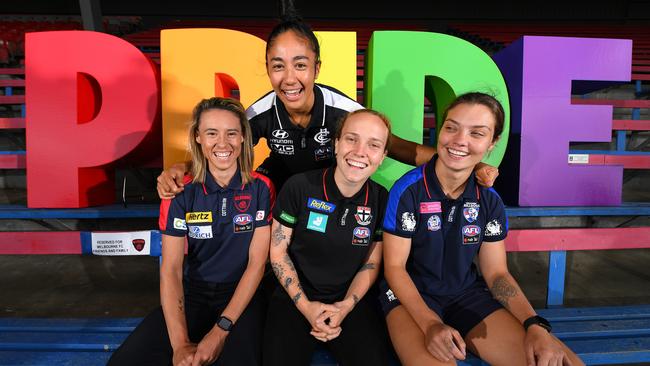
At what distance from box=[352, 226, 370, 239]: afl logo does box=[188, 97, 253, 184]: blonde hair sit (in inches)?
20.4

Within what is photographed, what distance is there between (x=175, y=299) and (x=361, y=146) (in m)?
0.96

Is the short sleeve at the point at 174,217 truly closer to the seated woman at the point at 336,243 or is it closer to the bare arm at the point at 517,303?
the seated woman at the point at 336,243

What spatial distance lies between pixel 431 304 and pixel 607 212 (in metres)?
1.58

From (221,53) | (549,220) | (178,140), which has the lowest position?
(549,220)

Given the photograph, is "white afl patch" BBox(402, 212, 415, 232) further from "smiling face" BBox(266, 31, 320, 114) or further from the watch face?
"smiling face" BBox(266, 31, 320, 114)

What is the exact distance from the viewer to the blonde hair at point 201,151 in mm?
1532

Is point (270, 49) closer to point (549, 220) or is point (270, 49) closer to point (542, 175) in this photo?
point (542, 175)

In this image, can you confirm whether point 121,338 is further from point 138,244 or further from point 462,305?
point 462,305

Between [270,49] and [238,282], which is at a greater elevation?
[270,49]

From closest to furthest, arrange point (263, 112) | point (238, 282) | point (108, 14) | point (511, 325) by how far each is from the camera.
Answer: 1. point (511, 325)
2. point (238, 282)
3. point (263, 112)
4. point (108, 14)

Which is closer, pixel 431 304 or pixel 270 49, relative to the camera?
pixel 431 304

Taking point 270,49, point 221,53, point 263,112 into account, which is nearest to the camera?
point 270,49

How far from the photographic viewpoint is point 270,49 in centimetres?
168

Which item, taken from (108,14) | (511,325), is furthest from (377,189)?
(108,14)
